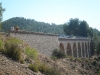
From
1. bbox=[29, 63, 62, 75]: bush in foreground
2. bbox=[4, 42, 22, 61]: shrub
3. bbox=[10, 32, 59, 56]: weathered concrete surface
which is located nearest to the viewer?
bbox=[29, 63, 62, 75]: bush in foreground

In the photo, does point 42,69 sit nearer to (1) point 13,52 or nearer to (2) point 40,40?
(1) point 13,52

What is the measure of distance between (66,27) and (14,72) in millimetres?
62784

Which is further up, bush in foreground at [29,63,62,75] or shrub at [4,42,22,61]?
shrub at [4,42,22,61]

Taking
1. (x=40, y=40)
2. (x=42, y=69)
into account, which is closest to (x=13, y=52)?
(x=42, y=69)

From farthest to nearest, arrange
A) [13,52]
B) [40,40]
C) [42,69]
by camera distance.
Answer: [40,40], [42,69], [13,52]

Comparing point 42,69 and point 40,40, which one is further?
point 40,40

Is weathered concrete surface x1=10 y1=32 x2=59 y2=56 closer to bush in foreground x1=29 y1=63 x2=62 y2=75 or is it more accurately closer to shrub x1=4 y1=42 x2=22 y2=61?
shrub x1=4 y1=42 x2=22 y2=61

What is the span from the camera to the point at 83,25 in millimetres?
63500

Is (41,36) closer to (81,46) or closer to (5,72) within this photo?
(5,72)

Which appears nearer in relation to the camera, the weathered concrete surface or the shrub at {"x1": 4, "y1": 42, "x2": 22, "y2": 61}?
the shrub at {"x1": 4, "y1": 42, "x2": 22, "y2": 61}

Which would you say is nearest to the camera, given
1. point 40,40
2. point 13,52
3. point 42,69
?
point 13,52

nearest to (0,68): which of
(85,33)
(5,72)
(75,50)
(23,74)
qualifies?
(5,72)

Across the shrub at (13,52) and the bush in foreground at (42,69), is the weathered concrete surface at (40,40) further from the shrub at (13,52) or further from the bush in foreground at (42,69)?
the bush in foreground at (42,69)

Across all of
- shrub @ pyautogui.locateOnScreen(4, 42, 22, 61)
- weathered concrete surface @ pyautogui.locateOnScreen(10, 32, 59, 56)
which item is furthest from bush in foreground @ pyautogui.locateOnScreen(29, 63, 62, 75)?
weathered concrete surface @ pyautogui.locateOnScreen(10, 32, 59, 56)
